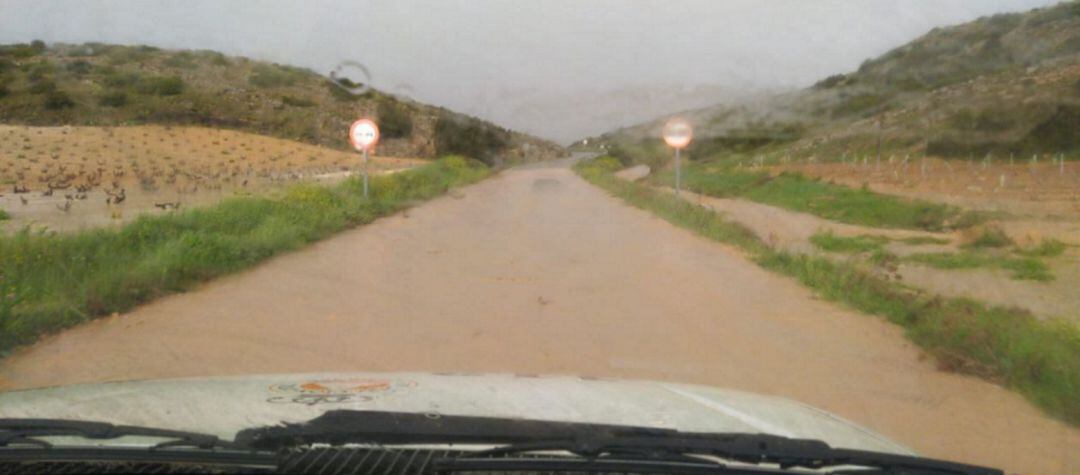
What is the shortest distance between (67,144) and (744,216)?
14200 mm

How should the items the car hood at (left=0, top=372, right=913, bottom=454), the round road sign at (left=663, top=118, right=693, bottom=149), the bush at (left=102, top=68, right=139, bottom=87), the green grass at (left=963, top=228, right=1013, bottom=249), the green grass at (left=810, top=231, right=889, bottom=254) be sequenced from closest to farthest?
the car hood at (left=0, top=372, right=913, bottom=454), the green grass at (left=963, top=228, right=1013, bottom=249), the green grass at (left=810, top=231, right=889, bottom=254), the bush at (left=102, top=68, right=139, bottom=87), the round road sign at (left=663, top=118, right=693, bottom=149)

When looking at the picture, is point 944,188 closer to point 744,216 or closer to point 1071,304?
point 744,216

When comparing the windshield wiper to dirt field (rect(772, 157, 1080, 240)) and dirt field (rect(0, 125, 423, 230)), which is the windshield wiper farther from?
dirt field (rect(772, 157, 1080, 240))

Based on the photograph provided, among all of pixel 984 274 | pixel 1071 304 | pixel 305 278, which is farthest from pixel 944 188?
pixel 305 278

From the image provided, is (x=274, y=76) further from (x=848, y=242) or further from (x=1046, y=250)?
(x=1046, y=250)

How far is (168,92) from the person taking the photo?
67.6 ft

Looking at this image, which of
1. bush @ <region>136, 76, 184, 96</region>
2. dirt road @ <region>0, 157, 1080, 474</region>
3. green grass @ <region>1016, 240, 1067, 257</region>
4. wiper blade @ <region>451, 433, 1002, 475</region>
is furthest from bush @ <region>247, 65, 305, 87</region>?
wiper blade @ <region>451, 433, 1002, 475</region>

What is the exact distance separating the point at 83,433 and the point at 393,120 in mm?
34295

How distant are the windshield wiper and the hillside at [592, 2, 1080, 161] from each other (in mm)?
23936

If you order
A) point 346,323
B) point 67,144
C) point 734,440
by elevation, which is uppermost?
point 67,144

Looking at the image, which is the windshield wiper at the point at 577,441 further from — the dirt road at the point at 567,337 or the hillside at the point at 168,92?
the hillside at the point at 168,92

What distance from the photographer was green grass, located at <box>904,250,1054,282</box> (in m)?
12.3

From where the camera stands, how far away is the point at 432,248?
1458 cm

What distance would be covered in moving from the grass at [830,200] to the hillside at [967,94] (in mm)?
2413
